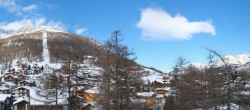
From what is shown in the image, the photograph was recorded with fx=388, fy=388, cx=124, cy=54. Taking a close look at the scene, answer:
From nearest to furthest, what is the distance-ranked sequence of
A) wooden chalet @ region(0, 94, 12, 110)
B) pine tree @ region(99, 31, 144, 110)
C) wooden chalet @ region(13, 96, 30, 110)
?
pine tree @ region(99, 31, 144, 110) < wooden chalet @ region(0, 94, 12, 110) < wooden chalet @ region(13, 96, 30, 110)

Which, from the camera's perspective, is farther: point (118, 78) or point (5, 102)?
point (5, 102)

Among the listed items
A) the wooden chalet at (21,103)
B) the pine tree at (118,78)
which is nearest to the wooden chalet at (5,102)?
the wooden chalet at (21,103)

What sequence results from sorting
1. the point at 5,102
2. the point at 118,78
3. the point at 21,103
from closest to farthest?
1. the point at 118,78
2. the point at 5,102
3. the point at 21,103

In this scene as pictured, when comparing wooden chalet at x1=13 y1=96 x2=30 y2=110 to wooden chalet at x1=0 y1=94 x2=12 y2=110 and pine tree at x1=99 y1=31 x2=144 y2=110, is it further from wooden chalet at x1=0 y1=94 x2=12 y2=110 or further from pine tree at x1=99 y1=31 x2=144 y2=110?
pine tree at x1=99 y1=31 x2=144 y2=110

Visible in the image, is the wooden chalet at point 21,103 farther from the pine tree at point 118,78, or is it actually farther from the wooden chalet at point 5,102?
the pine tree at point 118,78

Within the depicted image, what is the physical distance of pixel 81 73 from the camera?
1528 inches

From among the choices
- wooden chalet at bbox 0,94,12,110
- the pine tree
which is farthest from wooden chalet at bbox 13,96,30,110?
the pine tree

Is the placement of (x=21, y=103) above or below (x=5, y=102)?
below

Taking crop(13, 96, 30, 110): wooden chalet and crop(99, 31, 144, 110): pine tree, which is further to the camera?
crop(13, 96, 30, 110): wooden chalet

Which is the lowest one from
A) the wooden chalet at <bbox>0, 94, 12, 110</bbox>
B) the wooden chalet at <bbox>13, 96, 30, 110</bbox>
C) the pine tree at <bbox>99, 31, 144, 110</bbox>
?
the wooden chalet at <bbox>13, 96, 30, 110</bbox>

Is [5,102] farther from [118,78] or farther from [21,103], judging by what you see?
[118,78]

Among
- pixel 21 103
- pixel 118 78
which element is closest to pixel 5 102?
pixel 21 103

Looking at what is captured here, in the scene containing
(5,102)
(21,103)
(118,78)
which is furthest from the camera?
(21,103)

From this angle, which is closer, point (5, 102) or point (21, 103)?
point (5, 102)
